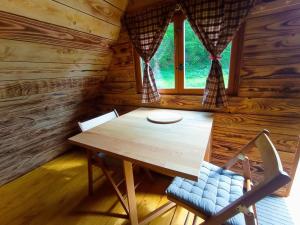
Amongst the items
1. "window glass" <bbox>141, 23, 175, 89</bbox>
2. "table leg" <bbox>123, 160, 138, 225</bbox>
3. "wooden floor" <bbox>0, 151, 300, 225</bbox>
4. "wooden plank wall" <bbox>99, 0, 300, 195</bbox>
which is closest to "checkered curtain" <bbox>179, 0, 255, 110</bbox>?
"wooden plank wall" <bbox>99, 0, 300, 195</bbox>

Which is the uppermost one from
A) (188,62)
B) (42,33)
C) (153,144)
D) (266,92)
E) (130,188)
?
(42,33)

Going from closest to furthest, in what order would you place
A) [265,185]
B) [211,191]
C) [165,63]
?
[265,185]
[211,191]
[165,63]

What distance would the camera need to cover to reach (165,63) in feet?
5.57

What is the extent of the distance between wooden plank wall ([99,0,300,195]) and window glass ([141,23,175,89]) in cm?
19

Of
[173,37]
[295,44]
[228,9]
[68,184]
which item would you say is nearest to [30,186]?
[68,184]

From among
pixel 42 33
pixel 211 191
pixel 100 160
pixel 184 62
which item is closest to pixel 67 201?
pixel 100 160

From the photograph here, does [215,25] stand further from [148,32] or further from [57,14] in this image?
[57,14]

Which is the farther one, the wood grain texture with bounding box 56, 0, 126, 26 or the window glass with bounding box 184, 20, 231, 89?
the window glass with bounding box 184, 20, 231, 89

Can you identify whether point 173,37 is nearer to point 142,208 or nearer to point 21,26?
point 21,26

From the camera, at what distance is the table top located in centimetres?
83

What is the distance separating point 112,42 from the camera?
71.5 inches

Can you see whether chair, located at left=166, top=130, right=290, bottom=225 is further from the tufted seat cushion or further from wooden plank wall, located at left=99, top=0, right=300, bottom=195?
wooden plank wall, located at left=99, top=0, right=300, bottom=195

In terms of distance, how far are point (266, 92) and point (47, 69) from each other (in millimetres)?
1844

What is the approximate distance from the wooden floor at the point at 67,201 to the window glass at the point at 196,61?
3.44 feet
